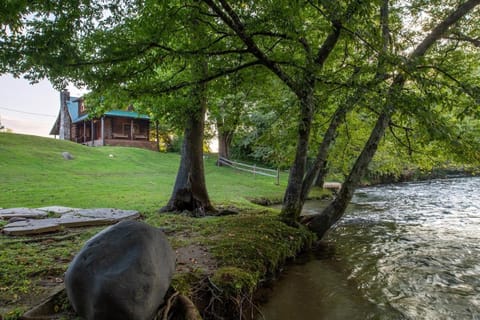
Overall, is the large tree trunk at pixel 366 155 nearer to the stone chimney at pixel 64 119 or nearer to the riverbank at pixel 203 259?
the riverbank at pixel 203 259

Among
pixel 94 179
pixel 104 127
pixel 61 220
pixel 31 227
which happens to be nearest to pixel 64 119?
pixel 104 127

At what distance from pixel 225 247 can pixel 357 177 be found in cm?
362

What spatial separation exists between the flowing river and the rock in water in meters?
1.72

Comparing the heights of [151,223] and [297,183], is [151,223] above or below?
below

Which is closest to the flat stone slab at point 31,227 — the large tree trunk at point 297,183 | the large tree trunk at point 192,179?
the large tree trunk at point 192,179

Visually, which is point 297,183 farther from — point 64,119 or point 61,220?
point 64,119

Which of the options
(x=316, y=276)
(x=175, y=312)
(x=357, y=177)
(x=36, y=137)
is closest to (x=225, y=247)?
(x=316, y=276)

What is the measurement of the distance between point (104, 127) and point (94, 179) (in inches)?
668

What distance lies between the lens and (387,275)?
5211 mm

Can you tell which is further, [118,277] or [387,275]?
[387,275]

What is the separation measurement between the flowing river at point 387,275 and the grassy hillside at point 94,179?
195 inches

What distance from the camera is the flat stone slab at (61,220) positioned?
563cm

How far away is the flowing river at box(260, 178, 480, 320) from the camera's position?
13.2 ft

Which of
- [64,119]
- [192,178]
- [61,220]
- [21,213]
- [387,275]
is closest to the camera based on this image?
[387,275]
